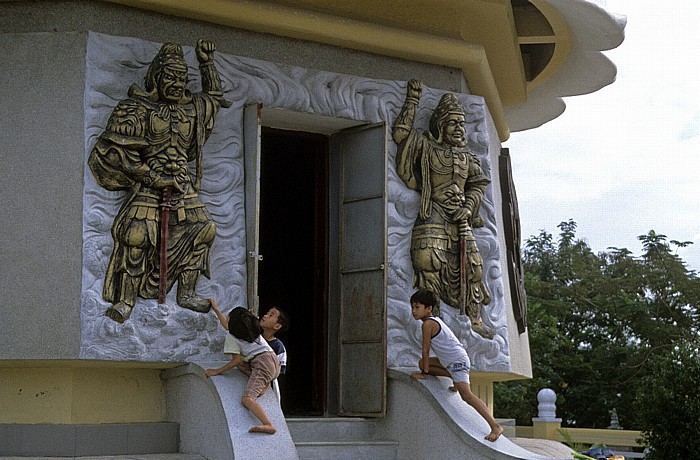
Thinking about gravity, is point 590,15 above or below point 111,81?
above

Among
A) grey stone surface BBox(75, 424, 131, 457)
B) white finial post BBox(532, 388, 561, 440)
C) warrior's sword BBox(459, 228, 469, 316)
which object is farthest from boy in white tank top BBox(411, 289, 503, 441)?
white finial post BBox(532, 388, 561, 440)

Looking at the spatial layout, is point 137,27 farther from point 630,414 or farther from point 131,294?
point 630,414

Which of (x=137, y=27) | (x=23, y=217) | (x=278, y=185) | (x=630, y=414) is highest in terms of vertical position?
(x=137, y=27)

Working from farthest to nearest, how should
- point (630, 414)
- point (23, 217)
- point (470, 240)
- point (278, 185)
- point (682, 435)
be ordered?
point (630, 414) < point (682, 435) < point (278, 185) < point (470, 240) < point (23, 217)

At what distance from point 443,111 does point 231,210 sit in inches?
93.3

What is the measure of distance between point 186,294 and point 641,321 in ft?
68.2

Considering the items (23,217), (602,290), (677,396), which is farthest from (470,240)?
(602,290)

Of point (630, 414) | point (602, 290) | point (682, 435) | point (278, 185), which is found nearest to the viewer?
point (278, 185)

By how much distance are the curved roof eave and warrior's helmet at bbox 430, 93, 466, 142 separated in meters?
1.42

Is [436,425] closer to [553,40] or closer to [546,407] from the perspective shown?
[553,40]

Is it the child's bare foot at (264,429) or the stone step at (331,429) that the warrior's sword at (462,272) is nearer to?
the stone step at (331,429)

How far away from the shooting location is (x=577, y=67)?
530 inches

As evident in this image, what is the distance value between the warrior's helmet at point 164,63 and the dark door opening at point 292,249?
6.68 feet

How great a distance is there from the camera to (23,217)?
9.01 m
